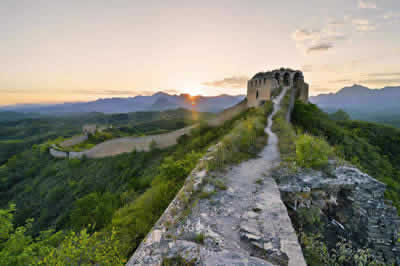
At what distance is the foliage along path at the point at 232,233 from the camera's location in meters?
2.66

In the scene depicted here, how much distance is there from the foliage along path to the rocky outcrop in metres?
0.74

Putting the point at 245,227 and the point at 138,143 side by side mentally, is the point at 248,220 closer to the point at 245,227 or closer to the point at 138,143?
the point at 245,227

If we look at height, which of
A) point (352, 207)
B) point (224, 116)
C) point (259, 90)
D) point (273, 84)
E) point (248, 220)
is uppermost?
point (273, 84)

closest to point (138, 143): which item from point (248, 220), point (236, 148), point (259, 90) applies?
point (236, 148)

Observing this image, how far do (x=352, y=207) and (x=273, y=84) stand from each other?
2494 centimetres

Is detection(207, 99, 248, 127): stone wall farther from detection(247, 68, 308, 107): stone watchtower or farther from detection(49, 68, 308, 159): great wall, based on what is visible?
detection(247, 68, 308, 107): stone watchtower

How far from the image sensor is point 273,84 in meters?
25.9

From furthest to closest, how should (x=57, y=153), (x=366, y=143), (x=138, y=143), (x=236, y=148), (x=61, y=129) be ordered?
(x=61, y=129) → (x=57, y=153) → (x=138, y=143) → (x=366, y=143) → (x=236, y=148)

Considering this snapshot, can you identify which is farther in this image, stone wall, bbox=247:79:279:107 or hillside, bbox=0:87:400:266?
stone wall, bbox=247:79:279:107

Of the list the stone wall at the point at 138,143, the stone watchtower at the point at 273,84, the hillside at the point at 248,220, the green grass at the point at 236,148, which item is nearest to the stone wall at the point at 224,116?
the stone wall at the point at 138,143

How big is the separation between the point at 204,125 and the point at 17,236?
1674cm

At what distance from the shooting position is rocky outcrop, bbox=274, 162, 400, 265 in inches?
158

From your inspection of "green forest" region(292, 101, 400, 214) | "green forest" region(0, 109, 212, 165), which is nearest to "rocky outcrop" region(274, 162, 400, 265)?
"green forest" region(292, 101, 400, 214)

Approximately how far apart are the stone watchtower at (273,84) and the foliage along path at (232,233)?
2355 cm
